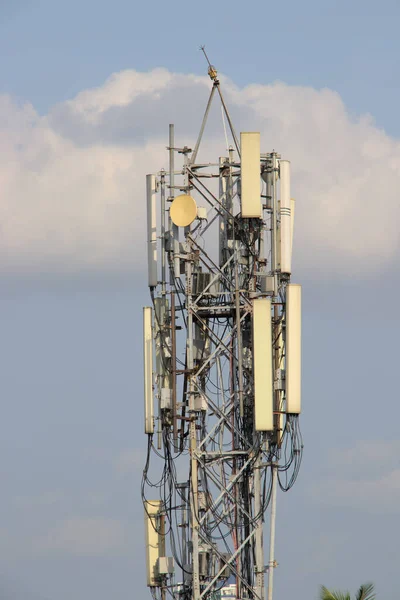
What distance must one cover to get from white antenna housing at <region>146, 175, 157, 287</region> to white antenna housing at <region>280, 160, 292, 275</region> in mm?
4023

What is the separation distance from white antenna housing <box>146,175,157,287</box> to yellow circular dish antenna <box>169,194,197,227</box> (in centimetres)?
91

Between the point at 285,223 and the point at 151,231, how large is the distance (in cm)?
425

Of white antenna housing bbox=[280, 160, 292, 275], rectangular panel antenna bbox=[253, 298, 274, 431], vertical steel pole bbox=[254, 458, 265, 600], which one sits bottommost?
vertical steel pole bbox=[254, 458, 265, 600]

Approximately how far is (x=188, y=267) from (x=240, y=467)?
6.40m

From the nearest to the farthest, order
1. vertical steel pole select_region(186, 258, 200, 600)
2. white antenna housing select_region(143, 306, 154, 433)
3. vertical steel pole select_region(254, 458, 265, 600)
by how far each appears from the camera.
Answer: vertical steel pole select_region(254, 458, 265, 600) → vertical steel pole select_region(186, 258, 200, 600) → white antenna housing select_region(143, 306, 154, 433)

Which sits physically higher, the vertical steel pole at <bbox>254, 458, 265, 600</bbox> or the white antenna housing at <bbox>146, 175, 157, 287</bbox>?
the white antenna housing at <bbox>146, 175, 157, 287</bbox>

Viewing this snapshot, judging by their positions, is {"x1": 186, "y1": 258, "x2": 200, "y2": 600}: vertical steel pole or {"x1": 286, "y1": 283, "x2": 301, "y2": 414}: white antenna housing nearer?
{"x1": 286, "y1": 283, "x2": 301, "y2": 414}: white antenna housing

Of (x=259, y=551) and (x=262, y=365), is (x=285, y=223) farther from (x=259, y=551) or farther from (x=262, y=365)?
(x=259, y=551)

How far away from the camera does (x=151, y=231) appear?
4747cm

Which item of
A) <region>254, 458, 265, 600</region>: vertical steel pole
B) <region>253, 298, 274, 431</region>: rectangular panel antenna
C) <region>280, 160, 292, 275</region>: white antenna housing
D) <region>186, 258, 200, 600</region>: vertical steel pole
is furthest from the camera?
<region>280, 160, 292, 275</region>: white antenna housing

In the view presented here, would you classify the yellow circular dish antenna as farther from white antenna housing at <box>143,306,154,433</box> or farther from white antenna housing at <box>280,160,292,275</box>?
white antenna housing at <box>143,306,154,433</box>

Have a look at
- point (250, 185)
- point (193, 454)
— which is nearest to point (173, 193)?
point (250, 185)

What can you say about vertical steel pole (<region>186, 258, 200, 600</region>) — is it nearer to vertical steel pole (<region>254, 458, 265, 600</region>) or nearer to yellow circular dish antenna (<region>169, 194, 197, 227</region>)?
yellow circular dish antenna (<region>169, 194, 197, 227</region>)

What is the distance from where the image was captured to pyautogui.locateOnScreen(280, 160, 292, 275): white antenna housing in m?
46.7
